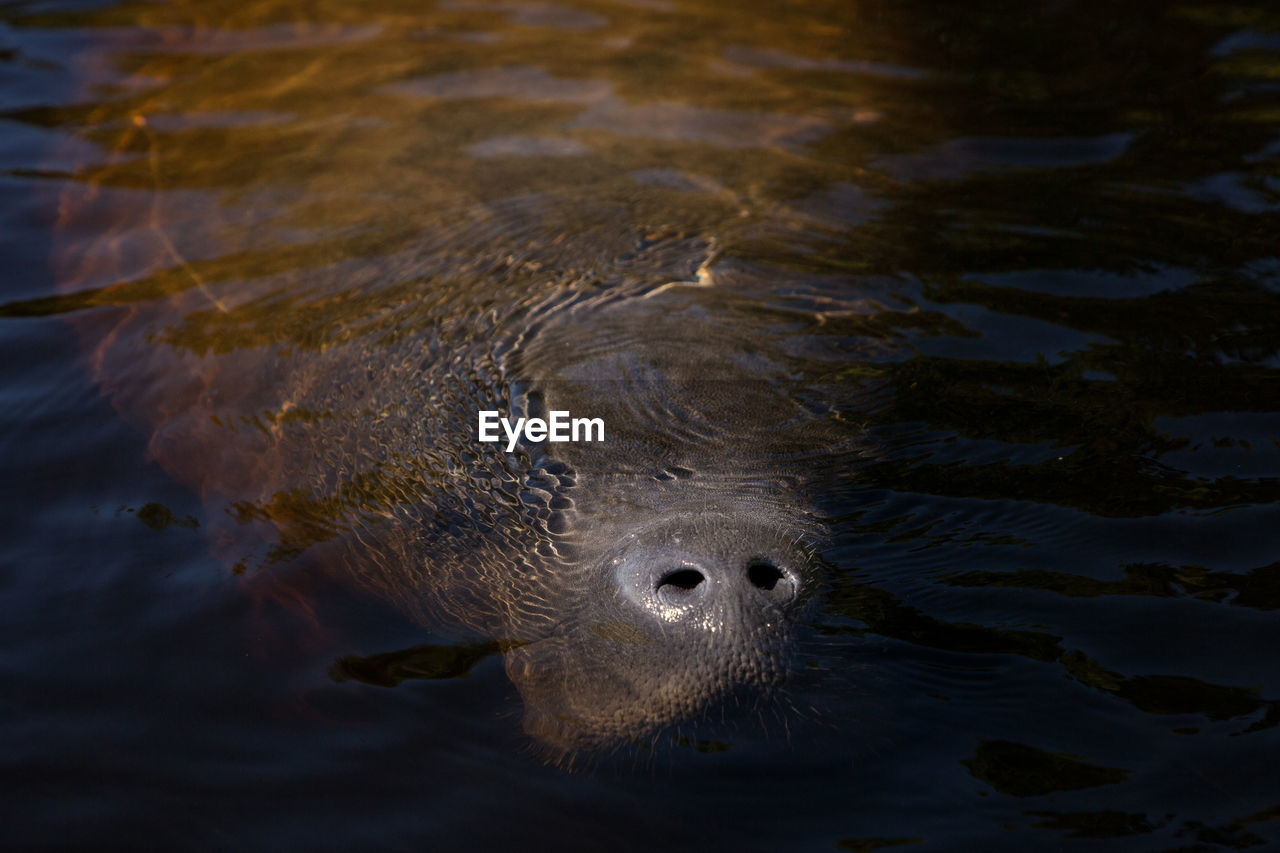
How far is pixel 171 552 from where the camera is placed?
10.2 ft

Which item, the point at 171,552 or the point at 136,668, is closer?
the point at 136,668

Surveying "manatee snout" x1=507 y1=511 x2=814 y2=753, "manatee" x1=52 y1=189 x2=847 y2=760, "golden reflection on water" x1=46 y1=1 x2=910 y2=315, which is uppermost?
"golden reflection on water" x1=46 y1=1 x2=910 y2=315

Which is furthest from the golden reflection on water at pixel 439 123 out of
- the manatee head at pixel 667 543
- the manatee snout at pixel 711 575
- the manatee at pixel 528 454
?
the manatee snout at pixel 711 575

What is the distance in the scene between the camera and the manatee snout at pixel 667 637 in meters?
2.29

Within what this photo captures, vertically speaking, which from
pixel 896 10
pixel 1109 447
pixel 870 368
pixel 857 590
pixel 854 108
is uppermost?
pixel 896 10

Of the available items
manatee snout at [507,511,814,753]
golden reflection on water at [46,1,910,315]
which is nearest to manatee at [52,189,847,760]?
manatee snout at [507,511,814,753]

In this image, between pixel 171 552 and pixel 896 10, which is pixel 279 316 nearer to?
pixel 171 552

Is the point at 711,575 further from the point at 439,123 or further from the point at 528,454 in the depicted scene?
the point at 439,123

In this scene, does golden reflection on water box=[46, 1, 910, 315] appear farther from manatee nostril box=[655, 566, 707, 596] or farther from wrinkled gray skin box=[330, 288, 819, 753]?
manatee nostril box=[655, 566, 707, 596]

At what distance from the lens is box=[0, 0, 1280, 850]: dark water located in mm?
2309

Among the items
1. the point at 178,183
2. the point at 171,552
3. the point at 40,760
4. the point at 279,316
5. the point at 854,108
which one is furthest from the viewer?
the point at 854,108

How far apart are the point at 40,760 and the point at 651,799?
1.47 metres

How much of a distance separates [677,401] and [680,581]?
33.5 inches

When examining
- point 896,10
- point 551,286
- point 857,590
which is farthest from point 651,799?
point 896,10
